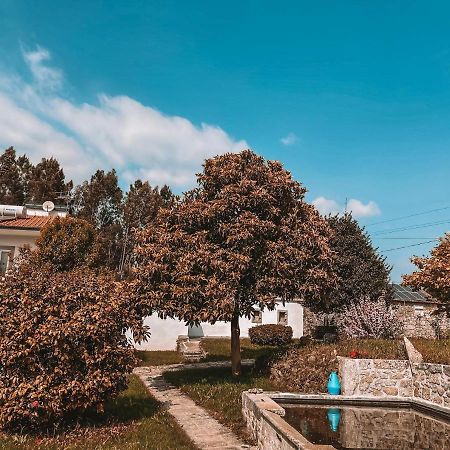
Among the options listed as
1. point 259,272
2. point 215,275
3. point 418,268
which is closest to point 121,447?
point 215,275

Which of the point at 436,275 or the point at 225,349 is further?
the point at 225,349

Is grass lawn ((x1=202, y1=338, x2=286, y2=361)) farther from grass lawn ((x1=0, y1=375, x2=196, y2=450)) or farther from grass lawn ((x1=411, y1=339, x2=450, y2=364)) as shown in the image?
grass lawn ((x1=0, y1=375, x2=196, y2=450))

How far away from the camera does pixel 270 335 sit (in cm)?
2795

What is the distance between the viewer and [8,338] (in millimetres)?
9008

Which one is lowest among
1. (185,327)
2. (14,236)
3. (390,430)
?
(390,430)

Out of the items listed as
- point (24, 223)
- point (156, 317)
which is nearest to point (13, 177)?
point (24, 223)

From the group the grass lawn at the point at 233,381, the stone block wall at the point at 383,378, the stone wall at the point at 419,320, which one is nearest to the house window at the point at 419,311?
the stone wall at the point at 419,320

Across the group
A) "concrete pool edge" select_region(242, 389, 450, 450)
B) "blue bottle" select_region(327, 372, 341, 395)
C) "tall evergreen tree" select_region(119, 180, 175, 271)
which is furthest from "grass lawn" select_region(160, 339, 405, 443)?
"tall evergreen tree" select_region(119, 180, 175, 271)

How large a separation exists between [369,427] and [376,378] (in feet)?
8.94

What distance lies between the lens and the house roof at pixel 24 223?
2684 centimetres

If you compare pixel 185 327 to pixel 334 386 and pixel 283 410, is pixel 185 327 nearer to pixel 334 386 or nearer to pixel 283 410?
pixel 334 386

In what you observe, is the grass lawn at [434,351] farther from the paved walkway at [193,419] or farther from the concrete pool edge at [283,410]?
the paved walkway at [193,419]

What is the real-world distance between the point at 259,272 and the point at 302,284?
5.76ft

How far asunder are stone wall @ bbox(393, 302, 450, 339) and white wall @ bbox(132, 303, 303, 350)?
792 cm
